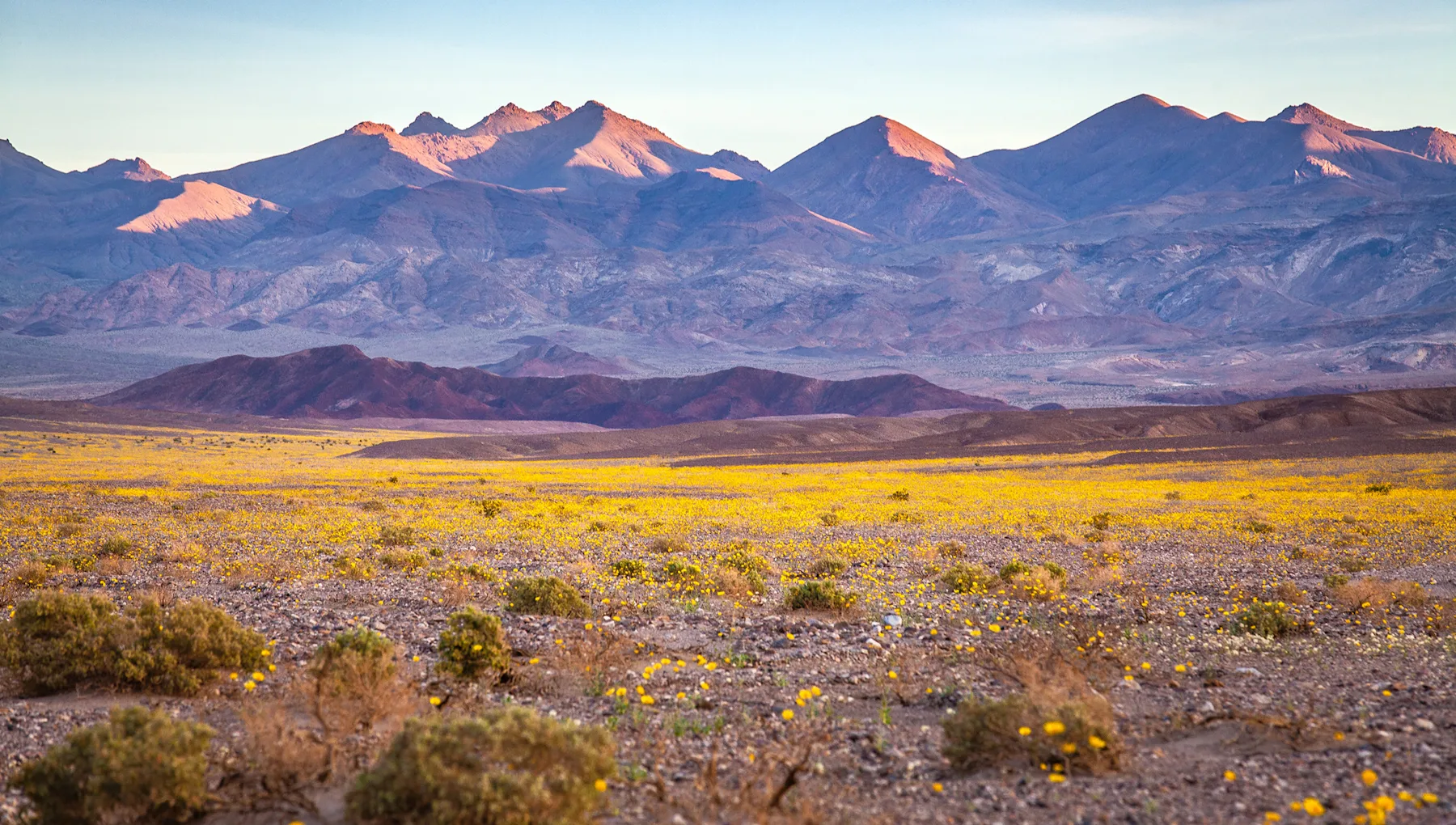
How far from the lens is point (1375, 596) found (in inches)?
535

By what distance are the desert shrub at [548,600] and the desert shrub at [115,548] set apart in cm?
1028

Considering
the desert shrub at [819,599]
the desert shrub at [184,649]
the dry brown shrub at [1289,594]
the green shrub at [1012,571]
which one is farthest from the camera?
the green shrub at [1012,571]

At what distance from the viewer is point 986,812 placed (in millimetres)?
6273

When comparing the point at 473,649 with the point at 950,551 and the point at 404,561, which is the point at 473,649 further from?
the point at 950,551

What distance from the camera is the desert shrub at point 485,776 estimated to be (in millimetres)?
5449

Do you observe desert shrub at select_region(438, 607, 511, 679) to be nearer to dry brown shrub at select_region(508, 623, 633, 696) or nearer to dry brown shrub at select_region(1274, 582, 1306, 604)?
dry brown shrub at select_region(508, 623, 633, 696)

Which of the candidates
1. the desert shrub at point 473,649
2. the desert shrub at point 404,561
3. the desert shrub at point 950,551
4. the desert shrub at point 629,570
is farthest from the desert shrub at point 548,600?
Result: the desert shrub at point 950,551

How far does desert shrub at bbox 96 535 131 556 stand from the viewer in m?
19.2

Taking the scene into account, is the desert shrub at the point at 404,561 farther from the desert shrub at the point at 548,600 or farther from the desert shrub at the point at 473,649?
the desert shrub at the point at 473,649

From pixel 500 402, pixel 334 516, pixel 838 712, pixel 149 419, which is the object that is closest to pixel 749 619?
pixel 838 712

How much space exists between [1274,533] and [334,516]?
23587 millimetres

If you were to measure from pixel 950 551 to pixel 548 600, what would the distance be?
1036cm

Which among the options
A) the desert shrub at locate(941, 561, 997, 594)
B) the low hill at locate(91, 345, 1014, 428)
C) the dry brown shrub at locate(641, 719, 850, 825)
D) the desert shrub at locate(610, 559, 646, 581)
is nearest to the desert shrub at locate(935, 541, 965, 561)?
the desert shrub at locate(941, 561, 997, 594)

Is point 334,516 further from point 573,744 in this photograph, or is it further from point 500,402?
point 500,402
